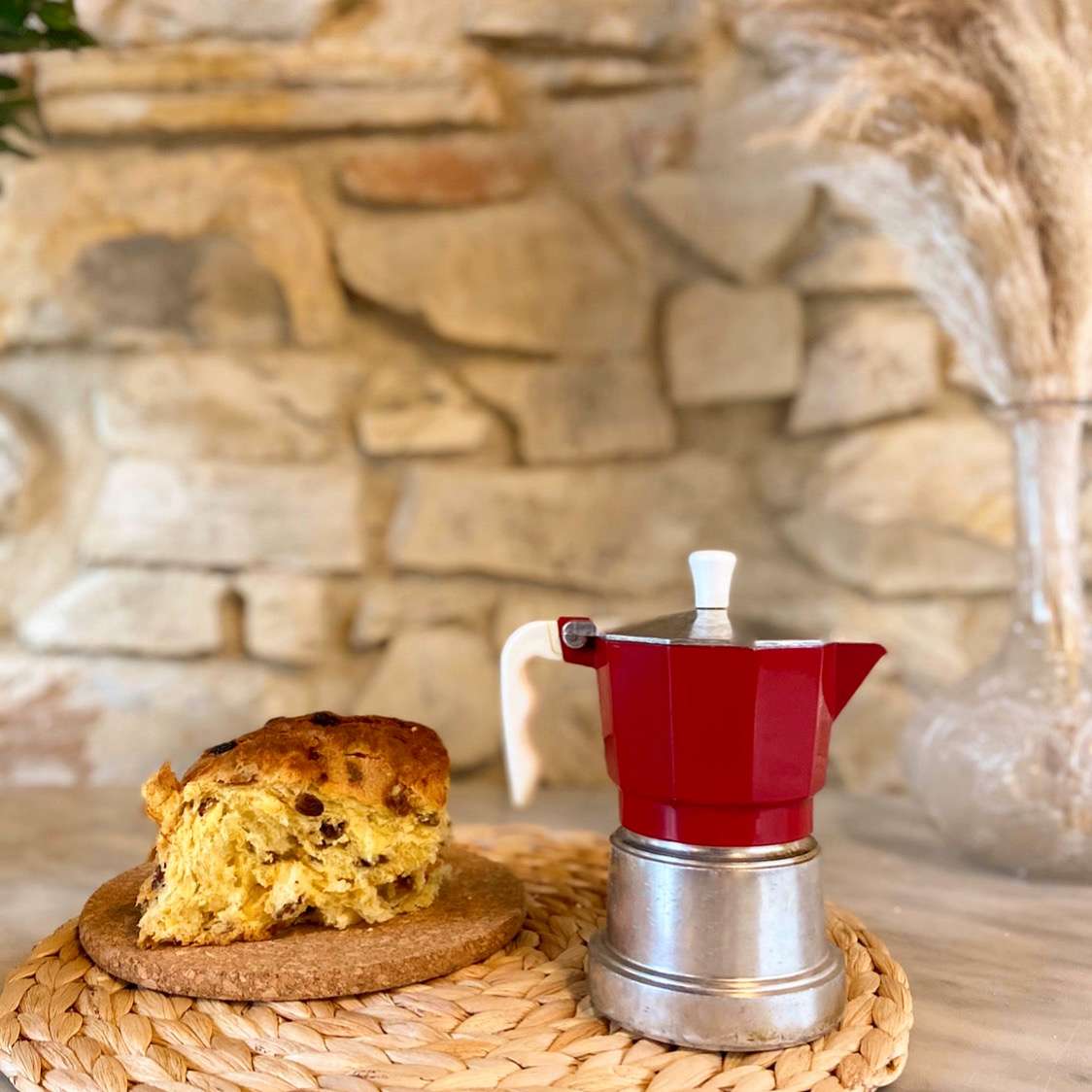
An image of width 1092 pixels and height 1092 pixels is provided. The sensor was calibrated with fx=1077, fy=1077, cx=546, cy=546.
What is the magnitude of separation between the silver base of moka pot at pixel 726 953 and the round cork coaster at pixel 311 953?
11 cm

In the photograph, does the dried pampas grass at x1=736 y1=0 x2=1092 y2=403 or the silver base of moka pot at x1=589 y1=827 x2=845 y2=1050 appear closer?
the silver base of moka pot at x1=589 y1=827 x2=845 y2=1050

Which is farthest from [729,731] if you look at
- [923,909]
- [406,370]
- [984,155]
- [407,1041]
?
[406,370]

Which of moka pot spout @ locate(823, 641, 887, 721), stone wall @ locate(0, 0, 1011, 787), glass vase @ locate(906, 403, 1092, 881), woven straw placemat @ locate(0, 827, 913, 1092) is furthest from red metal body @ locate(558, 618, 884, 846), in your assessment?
stone wall @ locate(0, 0, 1011, 787)

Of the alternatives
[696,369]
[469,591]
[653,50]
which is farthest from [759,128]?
[469,591]

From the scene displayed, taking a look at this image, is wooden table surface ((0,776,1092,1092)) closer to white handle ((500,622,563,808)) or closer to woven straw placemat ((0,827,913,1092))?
woven straw placemat ((0,827,913,1092))

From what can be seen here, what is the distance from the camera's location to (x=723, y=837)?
54 centimetres

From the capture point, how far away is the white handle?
0.61m

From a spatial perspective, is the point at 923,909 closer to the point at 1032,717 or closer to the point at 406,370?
the point at 1032,717

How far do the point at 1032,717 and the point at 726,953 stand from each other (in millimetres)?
444

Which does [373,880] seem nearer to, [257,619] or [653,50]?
[257,619]

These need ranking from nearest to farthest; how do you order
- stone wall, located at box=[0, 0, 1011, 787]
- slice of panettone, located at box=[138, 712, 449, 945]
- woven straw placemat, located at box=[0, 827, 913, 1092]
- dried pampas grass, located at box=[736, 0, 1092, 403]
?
woven straw placemat, located at box=[0, 827, 913, 1092], slice of panettone, located at box=[138, 712, 449, 945], dried pampas grass, located at box=[736, 0, 1092, 403], stone wall, located at box=[0, 0, 1011, 787]

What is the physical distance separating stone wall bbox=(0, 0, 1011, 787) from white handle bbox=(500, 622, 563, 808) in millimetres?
574

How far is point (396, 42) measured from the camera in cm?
119

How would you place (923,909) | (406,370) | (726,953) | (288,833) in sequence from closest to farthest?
(726,953)
(288,833)
(923,909)
(406,370)
